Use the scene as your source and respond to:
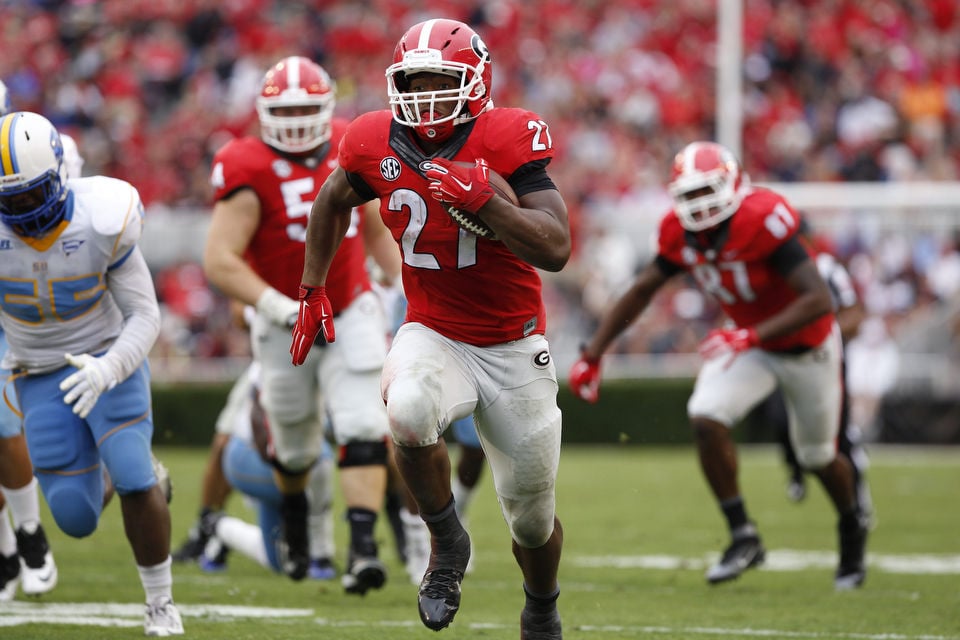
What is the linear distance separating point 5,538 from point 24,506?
46 cm

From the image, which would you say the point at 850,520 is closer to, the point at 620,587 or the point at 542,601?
the point at 620,587

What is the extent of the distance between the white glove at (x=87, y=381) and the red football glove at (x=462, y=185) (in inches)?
58.2

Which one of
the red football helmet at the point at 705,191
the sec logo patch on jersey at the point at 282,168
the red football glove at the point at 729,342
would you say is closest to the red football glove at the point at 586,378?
the red football glove at the point at 729,342

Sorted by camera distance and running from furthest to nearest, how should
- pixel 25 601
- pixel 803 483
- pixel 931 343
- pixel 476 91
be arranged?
pixel 931 343 → pixel 803 483 → pixel 25 601 → pixel 476 91

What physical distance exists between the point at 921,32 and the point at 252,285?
13575 millimetres

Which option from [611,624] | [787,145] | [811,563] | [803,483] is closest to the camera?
[611,624]

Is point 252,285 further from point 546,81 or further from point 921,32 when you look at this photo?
point 921,32

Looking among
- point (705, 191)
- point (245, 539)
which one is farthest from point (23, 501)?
point (705, 191)

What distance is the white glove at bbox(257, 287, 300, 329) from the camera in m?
5.88

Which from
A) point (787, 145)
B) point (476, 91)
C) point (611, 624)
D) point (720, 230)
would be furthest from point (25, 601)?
point (787, 145)

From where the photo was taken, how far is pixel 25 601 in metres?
5.72

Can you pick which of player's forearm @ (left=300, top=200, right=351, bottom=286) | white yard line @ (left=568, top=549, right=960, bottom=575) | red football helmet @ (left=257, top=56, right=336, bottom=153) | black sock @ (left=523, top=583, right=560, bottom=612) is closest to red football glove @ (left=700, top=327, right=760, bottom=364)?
white yard line @ (left=568, top=549, right=960, bottom=575)

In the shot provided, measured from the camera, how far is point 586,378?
21.2ft

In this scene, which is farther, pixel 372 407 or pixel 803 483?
pixel 803 483
